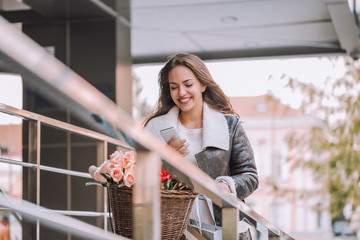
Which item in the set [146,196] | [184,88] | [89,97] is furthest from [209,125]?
[89,97]

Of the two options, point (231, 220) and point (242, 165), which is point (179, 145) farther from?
point (231, 220)

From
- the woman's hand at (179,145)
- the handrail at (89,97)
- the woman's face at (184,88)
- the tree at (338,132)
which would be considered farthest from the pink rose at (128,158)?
the tree at (338,132)

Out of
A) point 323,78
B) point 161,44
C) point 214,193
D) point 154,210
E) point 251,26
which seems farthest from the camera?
point 323,78

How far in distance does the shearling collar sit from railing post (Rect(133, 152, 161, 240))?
51.8 inches

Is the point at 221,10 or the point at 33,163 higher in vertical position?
the point at 221,10

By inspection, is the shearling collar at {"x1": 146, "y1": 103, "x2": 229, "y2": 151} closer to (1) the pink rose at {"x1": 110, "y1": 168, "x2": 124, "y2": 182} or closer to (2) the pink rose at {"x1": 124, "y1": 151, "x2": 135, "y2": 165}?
(2) the pink rose at {"x1": 124, "y1": 151, "x2": 135, "y2": 165}

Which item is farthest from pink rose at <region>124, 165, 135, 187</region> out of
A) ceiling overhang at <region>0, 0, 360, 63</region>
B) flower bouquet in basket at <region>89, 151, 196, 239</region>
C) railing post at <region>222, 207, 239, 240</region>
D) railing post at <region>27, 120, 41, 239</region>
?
ceiling overhang at <region>0, 0, 360, 63</region>

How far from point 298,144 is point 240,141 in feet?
21.0

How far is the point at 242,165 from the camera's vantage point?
106 inches

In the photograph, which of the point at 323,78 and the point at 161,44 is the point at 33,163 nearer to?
the point at 161,44

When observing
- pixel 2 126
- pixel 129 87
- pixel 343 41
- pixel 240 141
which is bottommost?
pixel 240 141

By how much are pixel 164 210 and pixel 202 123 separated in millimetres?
861

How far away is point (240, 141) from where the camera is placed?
9.05 feet

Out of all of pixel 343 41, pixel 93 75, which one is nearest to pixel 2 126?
pixel 93 75
